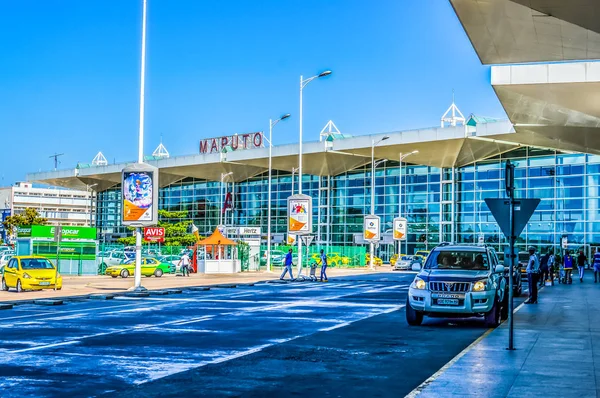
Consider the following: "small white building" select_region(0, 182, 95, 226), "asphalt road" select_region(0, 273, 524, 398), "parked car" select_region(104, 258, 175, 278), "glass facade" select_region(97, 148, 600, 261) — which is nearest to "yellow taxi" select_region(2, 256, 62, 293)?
"asphalt road" select_region(0, 273, 524, 398)

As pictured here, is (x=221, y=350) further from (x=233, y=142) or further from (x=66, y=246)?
(x=233, y=142)

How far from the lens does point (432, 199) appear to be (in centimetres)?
7469

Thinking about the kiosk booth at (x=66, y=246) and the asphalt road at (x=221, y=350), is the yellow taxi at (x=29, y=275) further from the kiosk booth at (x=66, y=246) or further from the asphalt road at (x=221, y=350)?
the kiosk booth at (x=66, y=246)

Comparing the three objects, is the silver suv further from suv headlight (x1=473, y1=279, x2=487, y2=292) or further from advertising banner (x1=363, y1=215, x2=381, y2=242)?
advertising banner (x1=363, y1=215, x2=381, y2=242)

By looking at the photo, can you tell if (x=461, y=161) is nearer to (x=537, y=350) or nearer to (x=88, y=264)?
(x=88, y=264)

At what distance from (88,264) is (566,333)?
36832 mm

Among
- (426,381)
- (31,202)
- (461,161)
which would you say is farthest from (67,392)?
(31,202)

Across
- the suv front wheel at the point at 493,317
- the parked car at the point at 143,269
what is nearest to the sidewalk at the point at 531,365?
the suv front wheel at the point at 493,317

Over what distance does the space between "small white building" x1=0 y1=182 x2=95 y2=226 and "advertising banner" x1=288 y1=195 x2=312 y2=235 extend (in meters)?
130

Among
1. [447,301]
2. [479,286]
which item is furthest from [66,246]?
[479,286]

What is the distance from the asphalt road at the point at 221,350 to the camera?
9.17 metres

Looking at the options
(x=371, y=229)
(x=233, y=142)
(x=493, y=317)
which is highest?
(x=233, y=142)

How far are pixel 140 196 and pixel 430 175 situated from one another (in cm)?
4898

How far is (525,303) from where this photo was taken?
24.0 metres
